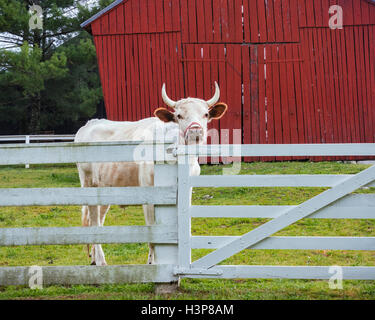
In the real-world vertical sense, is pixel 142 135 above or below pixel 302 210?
above

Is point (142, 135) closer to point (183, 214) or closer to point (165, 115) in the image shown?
point (165, 115)

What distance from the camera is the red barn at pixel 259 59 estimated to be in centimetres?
1400

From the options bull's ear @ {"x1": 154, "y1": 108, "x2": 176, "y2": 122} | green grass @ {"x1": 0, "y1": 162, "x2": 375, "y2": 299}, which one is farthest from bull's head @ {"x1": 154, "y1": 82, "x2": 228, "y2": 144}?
green grass @ {"x1": 0, "y1": 162, "x2": 375, "y2": 299}

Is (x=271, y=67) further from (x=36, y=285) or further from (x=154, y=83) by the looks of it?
(x=36, y=285)

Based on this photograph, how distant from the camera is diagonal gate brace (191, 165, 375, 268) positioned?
383 cm

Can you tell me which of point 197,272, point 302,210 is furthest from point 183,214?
point 302,210

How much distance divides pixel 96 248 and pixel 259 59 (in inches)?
405

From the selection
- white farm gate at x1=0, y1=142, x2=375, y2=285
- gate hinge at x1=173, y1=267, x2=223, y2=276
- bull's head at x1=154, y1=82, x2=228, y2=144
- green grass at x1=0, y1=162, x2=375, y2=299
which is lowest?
green grass at x1=0, y1=162, x2=375, y2=299

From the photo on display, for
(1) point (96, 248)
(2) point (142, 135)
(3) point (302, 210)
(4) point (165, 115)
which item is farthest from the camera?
(2) point (142, 135)

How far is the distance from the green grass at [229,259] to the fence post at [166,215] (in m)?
0.34

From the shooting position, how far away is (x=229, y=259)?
18.6 feet

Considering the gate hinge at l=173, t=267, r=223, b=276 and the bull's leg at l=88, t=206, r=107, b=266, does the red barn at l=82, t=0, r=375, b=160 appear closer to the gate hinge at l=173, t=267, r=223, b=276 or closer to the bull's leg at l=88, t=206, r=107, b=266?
the bull's leg at l=88, t=206, r=107, b=266

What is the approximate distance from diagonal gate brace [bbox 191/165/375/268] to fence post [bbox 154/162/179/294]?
42cm

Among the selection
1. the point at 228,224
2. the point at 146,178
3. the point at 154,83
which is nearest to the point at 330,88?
the point at 154,83
